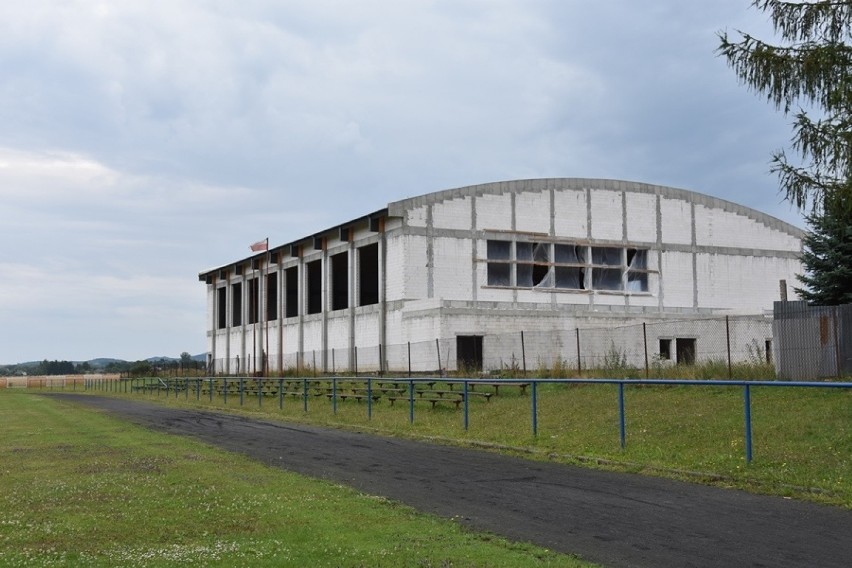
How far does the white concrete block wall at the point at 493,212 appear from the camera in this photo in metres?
47.8

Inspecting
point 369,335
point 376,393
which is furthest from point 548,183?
point 376,393

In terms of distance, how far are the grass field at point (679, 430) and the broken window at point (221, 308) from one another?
5079 cm

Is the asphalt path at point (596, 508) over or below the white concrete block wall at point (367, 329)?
below

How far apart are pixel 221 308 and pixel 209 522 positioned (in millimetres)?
69084

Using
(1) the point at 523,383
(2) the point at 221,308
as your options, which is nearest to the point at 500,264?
(1) the point at 523,383

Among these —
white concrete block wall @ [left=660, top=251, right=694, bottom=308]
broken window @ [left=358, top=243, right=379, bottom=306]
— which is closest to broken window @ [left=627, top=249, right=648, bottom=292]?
white concrete block wall @ [left=660, top=251, right=694, bottom=308]

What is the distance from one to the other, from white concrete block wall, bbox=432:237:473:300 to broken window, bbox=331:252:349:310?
29.3 feet

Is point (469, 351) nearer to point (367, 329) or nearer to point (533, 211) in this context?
point (367, 329)

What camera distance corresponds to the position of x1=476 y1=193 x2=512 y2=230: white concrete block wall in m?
47.8

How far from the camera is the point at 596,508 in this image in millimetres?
10227

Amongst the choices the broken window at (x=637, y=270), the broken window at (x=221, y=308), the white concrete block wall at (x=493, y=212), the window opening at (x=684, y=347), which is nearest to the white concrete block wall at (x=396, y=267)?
the white concrete block wall at (x=493, y=212)

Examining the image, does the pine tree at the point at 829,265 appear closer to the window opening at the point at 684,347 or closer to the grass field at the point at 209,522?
the window opening at the point at 684,347

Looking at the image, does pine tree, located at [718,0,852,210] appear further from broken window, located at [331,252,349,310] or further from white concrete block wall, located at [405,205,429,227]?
broken window, located at [331,252,349,310]

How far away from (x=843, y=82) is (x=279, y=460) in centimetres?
1192
